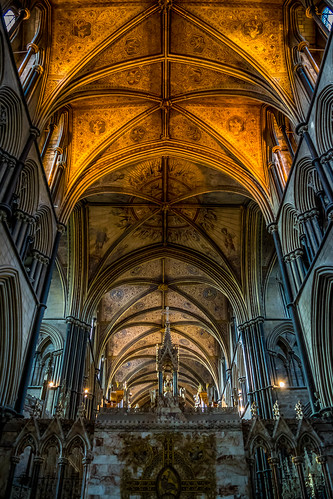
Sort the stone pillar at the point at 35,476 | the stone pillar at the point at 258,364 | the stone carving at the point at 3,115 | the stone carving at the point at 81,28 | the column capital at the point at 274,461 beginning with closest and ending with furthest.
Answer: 1. the stone pillar at the point at 35,476
2. the column capital at the point at 274,461
3. the stone carving at the point at 3,115
4. the stone carving at the point at 81,28
5. the stone pillar at the point at 258,364

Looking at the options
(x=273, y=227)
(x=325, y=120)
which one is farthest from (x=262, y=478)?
(x=325, y=120)

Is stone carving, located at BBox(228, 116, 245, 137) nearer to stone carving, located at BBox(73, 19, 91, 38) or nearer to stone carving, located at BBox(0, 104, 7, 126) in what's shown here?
stone carving, located at BBox(73, 19, 91, 38)

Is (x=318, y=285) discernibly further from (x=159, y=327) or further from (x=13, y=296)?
(x=159, y=327)

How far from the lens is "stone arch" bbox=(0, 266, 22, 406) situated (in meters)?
10.1

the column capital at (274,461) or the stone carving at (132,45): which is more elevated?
the stone carving at (132,45)

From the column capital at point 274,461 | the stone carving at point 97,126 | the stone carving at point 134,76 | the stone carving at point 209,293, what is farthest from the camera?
the stone carving at point 209,293

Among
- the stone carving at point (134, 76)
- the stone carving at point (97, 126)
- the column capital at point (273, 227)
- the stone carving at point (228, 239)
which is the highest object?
the stone carving at point (134, 76)

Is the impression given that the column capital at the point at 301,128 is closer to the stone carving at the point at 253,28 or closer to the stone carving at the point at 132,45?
the stone carving at the point at 253,28

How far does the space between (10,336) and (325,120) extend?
9.63m

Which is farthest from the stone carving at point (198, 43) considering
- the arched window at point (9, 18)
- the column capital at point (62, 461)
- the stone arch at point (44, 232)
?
the column capital at point (62, 461)

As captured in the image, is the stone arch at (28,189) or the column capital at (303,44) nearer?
the stone arch at (28,189)

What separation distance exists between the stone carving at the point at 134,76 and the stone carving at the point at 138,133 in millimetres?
1879

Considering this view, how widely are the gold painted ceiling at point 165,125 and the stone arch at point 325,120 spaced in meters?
1.53

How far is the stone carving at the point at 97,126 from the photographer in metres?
15.9
